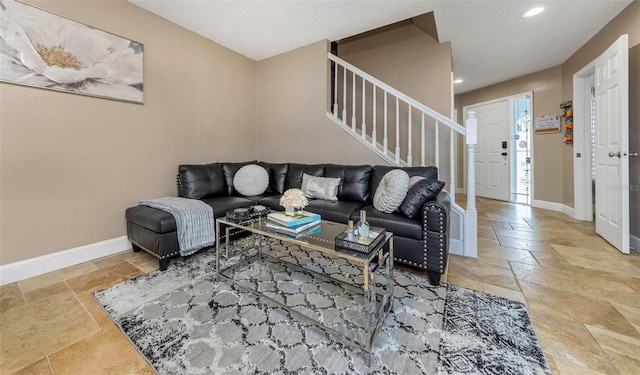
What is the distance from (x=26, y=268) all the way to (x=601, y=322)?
13.4 ft

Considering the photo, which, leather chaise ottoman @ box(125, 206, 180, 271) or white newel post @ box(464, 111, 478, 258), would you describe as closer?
leather chaise ottoman @ box(125, 206, 180, 271)

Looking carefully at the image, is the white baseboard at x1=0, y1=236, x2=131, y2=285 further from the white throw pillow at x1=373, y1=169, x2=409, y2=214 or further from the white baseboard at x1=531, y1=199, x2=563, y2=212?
the white baseboard at x1=531, y1=199, x2=563, y2=212

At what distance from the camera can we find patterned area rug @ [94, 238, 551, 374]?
3.82ft

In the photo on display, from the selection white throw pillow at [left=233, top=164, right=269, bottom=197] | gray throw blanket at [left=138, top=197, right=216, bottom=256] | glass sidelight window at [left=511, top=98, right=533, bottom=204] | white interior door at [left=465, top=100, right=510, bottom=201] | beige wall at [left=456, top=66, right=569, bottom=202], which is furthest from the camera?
white interior door at [left=465, top=100, right=510, bottom=201]

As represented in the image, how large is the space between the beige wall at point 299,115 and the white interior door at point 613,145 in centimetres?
231

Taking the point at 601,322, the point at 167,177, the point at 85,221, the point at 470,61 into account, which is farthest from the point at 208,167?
the point at 470,61

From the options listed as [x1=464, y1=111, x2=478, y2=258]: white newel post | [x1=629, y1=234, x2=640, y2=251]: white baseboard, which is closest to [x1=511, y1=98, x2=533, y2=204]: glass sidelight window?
[x1=629, y1=234, x2=640, y2=251]: white baseboard

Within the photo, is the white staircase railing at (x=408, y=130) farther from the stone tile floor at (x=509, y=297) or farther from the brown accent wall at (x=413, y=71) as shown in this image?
the stone tile floor at (x=509, y=297)

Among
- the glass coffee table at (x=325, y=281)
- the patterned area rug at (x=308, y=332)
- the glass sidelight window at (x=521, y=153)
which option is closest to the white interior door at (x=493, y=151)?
the glass sidelight window at (x=521, y=153)

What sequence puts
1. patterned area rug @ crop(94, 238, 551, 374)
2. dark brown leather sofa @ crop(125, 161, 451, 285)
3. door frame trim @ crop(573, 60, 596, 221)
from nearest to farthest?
patterned area rug @ crop(94, 238, 551, 374)
dark brown leather sofa @ crop(125, 161, 451, 285)
door frame trim @ crop(573, 60, 596, 221)

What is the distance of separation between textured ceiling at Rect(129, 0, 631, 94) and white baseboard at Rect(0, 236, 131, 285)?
253cm

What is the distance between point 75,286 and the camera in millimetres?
1906

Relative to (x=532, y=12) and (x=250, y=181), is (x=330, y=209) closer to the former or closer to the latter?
(x=250, y=181)

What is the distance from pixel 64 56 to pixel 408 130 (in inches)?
145
